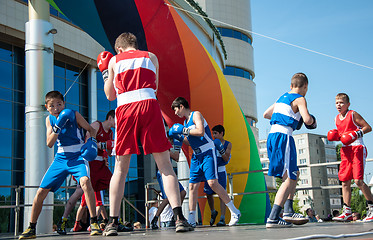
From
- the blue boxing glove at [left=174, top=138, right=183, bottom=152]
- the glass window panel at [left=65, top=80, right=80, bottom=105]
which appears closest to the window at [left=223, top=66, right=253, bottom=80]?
the glass window panel at [left=65, top=80, right=80, bottom=105]

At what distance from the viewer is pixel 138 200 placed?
25750 mm

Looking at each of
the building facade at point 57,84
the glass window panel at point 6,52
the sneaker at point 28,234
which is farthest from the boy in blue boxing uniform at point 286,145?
the glass window panel at point 6,52

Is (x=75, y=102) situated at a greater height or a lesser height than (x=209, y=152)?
greater

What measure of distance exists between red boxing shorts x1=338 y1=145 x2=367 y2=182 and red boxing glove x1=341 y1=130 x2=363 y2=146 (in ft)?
0.64

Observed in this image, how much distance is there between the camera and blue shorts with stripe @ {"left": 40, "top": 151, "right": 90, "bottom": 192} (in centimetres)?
495

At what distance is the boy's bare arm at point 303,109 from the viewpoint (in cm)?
449

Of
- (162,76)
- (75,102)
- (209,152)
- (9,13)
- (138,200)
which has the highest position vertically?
(9,13)

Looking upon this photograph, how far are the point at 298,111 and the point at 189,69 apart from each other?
376 cm

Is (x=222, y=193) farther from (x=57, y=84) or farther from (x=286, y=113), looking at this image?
(x=57, y=84)

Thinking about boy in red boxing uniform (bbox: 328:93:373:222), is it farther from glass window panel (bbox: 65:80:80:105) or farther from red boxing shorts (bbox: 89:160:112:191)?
glass window panel (bbox: 65:80:80:105)

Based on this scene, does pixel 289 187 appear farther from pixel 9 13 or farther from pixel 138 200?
pixel 138 200

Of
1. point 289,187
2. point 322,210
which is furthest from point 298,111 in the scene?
point 322,210

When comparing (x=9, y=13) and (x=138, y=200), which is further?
(x=138, y=200)

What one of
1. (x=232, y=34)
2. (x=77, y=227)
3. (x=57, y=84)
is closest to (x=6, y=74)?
(x=57, y=84)
